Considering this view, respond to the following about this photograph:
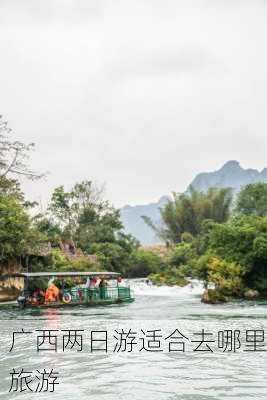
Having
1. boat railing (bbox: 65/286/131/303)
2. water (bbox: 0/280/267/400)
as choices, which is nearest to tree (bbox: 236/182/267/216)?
boat railing (bbox: 65/286/131/303)

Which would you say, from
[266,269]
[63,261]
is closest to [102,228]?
[63,261]

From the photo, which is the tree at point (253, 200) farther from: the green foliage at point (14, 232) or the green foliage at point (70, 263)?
the green foliage at point (14, 232)

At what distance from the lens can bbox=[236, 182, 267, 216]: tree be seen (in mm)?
53903

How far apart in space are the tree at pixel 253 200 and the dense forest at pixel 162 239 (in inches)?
3.6

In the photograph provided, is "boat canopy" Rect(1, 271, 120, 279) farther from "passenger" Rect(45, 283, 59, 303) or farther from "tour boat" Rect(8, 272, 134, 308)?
"passenger" Rect(45, 283, 59, 303)

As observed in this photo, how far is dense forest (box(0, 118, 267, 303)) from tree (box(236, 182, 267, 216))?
9cm

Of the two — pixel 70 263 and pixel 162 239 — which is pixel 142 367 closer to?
pixel 70 263

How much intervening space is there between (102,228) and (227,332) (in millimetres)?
35565

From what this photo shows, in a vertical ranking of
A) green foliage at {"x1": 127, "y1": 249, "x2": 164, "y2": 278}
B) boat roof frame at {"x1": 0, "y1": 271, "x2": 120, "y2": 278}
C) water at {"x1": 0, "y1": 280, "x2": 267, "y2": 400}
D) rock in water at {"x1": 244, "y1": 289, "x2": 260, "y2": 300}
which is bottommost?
water at {"x1": 0, "y1": 280, "x2": 267, "y2": 400}

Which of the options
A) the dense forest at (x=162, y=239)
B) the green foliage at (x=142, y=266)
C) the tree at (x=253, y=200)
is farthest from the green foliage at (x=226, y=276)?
the tree at (x=253, y=200)

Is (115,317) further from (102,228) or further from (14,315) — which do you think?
(102,228)

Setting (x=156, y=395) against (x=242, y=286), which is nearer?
(x=156, y=395)

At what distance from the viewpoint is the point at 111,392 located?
336 inches

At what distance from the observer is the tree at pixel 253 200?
177 ft
